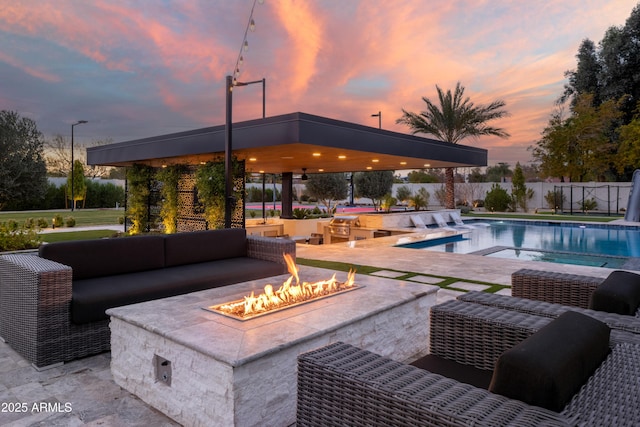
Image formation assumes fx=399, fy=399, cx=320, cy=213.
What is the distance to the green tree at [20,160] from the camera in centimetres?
2294

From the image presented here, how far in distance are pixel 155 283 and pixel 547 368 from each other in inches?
147

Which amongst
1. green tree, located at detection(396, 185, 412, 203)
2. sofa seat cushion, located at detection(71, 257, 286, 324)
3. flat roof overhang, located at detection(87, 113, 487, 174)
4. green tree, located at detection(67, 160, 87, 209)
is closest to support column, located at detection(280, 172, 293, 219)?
flat roof overhang, located at detection(87, 113, 487, 174)

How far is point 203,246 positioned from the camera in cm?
542

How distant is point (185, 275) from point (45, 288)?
1.39 metres

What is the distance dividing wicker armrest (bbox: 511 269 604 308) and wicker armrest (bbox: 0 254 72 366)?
4.45 metres

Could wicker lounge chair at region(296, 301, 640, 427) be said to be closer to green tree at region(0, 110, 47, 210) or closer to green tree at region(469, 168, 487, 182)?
green tree at region(0, 110, 47, 210)

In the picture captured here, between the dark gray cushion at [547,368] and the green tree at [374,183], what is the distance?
2678cm

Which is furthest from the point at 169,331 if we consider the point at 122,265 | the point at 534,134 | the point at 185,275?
the point at 534,134

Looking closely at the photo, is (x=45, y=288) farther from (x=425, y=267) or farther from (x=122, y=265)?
(x=425, y=267)

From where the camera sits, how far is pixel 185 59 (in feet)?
42.7

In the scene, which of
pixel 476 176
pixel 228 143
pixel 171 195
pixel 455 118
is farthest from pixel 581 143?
pixel 228 143

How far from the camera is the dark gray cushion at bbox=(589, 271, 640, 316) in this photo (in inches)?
108

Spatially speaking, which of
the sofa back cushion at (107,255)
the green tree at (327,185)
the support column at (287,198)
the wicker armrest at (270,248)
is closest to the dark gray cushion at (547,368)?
the wicker armrest at (270,248)

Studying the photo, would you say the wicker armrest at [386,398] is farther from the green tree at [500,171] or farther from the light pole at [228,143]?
the green tree at [500,171]
